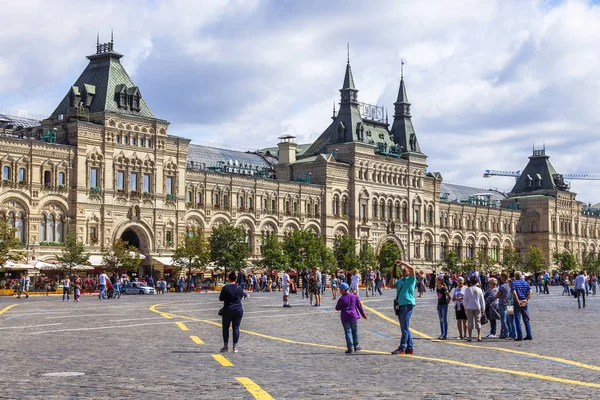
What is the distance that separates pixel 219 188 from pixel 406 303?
79547 mm

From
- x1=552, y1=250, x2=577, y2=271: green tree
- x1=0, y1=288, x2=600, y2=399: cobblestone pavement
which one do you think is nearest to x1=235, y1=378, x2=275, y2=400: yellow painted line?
x1=0, y1=288, x2=600, y2=399: cobblestone pavement

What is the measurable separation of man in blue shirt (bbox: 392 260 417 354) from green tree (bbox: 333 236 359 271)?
276 feet

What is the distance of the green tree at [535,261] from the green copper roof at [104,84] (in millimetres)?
72950

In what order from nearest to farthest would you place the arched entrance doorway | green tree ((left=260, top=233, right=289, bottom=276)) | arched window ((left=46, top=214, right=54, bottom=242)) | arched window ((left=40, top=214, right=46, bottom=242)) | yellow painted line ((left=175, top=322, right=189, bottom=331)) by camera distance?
yellow painted line ((left=175, top=322, right=189, bottom=331)) < arched window ((left=40, top=214, right=46, bottom=242)) < arched window ((left=46, top=214, right=54, bottom=242)) < the arched entrance doorway < green tree ((left=260, top=233, right=289, bottom=276))

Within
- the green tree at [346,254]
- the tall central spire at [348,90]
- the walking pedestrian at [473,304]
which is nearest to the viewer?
the walking pedestrian at [473,304]

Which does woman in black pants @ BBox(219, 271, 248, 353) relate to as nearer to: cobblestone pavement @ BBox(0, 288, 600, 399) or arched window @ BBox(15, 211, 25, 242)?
cobblestone pavement @ BBox(0, 288, 600, 399)

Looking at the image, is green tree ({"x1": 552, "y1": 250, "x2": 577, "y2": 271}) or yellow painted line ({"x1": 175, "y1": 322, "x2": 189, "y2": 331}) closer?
yellow painted line ({"x1": 175, "y1": 322, "x2": 189, "y2": 331})

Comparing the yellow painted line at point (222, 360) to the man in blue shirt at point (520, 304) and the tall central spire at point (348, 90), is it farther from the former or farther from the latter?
the tall central spire at point (348, 90)

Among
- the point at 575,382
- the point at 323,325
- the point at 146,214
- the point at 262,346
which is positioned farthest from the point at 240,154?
the point at 575,382

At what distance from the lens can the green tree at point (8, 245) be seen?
7231cm

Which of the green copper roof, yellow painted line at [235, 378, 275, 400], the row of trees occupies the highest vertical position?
the green copper roof

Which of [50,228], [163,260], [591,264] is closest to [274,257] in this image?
[163,260]

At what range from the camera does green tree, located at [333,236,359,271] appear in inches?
4242

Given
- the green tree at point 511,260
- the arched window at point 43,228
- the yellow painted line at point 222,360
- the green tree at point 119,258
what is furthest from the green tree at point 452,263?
the yellow painted line at point 222,360
